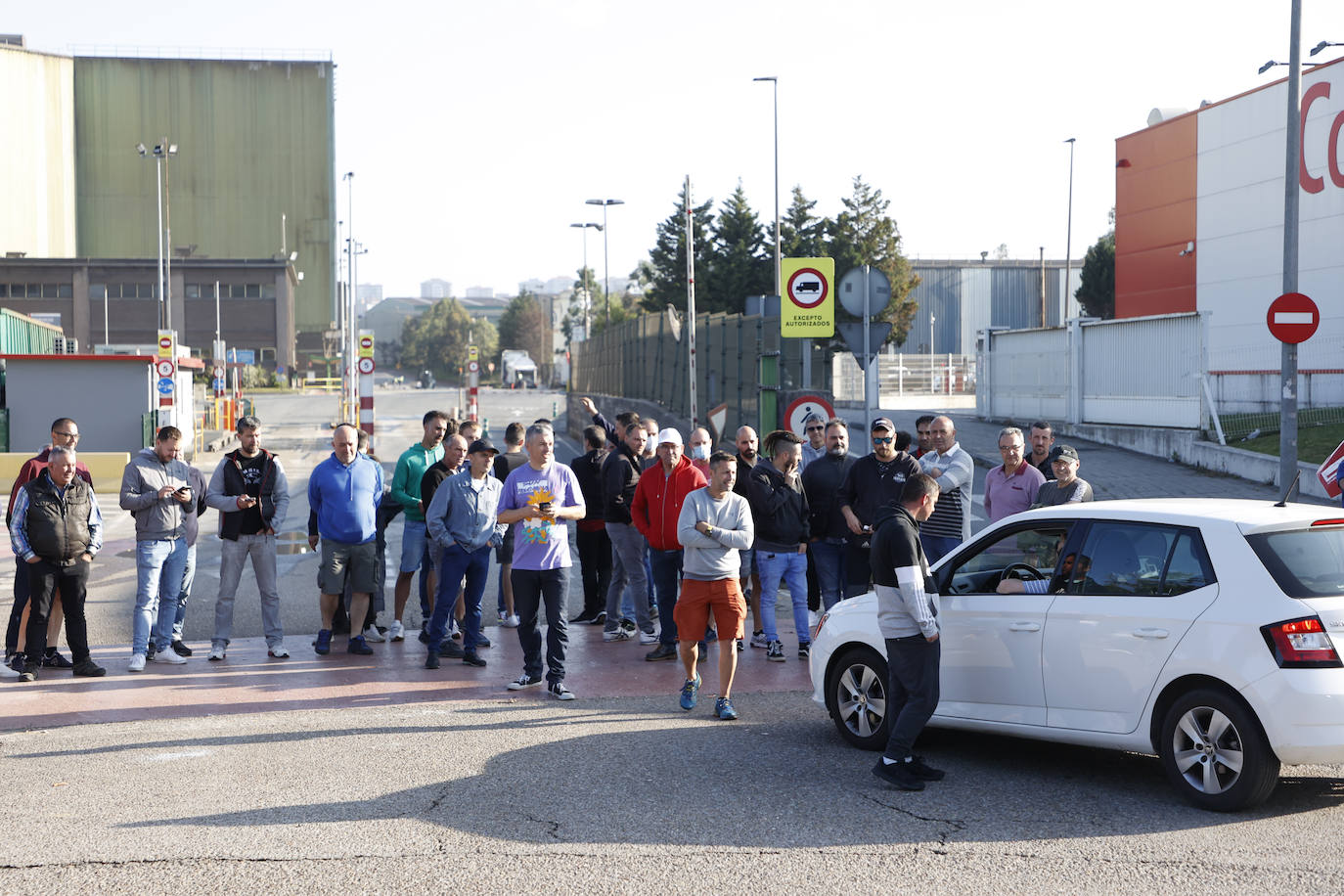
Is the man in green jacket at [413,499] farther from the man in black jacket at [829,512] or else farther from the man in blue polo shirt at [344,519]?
the man in black jacket at [829,512]

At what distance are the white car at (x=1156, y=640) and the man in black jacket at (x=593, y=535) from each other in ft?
14.6

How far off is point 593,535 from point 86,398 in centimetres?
2308

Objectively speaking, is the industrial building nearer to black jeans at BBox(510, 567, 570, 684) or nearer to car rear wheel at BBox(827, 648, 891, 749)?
black jeans at BBox(510, 567, 570, 684)

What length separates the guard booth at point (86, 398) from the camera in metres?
30.8

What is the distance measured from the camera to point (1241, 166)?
3662 cm

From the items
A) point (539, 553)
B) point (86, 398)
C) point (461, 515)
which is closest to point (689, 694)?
point (539, 553)

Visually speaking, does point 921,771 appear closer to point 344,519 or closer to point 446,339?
point 344,519

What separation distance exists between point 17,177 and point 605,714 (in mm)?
94992

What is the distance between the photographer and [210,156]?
333 feet

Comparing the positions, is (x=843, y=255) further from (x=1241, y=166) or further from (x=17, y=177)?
(x=17, y=177)

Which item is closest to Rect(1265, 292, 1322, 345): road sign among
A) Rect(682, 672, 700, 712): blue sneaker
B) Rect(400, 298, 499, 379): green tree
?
Rect(682, 672, 700, 712): blue sneaker

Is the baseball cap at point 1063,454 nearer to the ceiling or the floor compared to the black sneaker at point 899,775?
nearer to the ceiling

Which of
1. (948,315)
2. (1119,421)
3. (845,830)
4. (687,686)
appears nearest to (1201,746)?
(845,830)

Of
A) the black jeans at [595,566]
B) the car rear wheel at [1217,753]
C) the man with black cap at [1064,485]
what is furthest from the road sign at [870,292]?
the car rear wheel at [1217,753]
